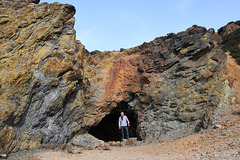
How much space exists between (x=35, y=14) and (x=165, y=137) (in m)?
9.50

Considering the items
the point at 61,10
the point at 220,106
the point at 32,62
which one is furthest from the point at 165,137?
the point at 61,10

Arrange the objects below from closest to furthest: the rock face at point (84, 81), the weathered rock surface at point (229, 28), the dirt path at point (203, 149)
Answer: the dirt path at point (203, 149) < the rock face at point (84, 81) < the weathered rock surface at point (229, 28)

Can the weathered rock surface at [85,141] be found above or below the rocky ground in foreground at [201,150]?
below

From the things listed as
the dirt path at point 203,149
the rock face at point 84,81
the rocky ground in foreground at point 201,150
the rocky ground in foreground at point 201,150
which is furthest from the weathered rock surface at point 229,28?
the dirt path at point 203,149

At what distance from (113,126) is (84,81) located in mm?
6064

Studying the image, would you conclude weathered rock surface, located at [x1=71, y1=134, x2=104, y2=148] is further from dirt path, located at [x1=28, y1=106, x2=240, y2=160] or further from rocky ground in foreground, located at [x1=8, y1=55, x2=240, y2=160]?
dirt path, located at [x1=28, y1=106, x2=240, y2=160]

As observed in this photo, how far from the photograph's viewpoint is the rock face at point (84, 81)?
358 inches

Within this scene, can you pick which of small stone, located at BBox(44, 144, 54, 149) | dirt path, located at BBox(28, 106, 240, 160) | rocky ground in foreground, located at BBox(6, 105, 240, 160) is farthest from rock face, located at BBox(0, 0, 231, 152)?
dirt path, located at BBox(28, 106, 240, 160)

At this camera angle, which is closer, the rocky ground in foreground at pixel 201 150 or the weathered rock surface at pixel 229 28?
the rocky ground in foreground at pixel 201 150

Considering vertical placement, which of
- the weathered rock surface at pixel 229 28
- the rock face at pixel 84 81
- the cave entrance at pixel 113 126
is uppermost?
the weathered rock surface at pixel 229 28

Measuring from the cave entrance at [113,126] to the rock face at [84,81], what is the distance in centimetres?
19

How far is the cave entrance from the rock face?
0.62 feet

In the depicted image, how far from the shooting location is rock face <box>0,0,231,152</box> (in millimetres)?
9094

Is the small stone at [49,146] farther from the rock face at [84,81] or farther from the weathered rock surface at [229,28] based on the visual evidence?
the weathered rock surface at [229,28]
